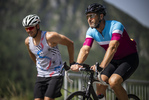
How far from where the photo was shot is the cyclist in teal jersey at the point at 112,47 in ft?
10.7

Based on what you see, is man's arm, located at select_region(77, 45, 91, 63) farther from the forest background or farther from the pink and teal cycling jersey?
the forest background

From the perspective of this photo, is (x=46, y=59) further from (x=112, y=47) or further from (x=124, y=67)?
(x=124, y=67)

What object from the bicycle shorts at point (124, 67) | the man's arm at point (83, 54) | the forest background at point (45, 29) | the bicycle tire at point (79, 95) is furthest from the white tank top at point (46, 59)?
the forest background at point (45, 29)

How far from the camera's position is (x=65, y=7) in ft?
437

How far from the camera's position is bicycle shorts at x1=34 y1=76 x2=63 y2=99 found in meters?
3.53

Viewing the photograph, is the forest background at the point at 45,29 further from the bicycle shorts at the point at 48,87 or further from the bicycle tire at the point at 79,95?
the bicycle tire at the point at 79,95

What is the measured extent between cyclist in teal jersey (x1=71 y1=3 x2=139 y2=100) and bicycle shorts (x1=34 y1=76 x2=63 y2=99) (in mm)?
549

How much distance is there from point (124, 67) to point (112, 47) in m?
0.50

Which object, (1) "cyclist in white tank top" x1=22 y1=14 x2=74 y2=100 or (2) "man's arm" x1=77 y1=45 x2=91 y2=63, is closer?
(2) "man's arm" x1=77 y1=45 x2=91 y2=63

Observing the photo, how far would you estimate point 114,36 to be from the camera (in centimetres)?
325

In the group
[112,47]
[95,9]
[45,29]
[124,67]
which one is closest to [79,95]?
[112,47]

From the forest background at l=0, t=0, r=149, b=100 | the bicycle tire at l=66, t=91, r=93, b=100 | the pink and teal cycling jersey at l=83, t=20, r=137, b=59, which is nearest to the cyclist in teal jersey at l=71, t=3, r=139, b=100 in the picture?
the pink and teal cycling jersey at l=83, t=20, r=137, b=59

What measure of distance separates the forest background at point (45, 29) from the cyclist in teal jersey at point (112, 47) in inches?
1981

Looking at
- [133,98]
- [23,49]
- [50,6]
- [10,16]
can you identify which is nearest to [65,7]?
[50,6]
